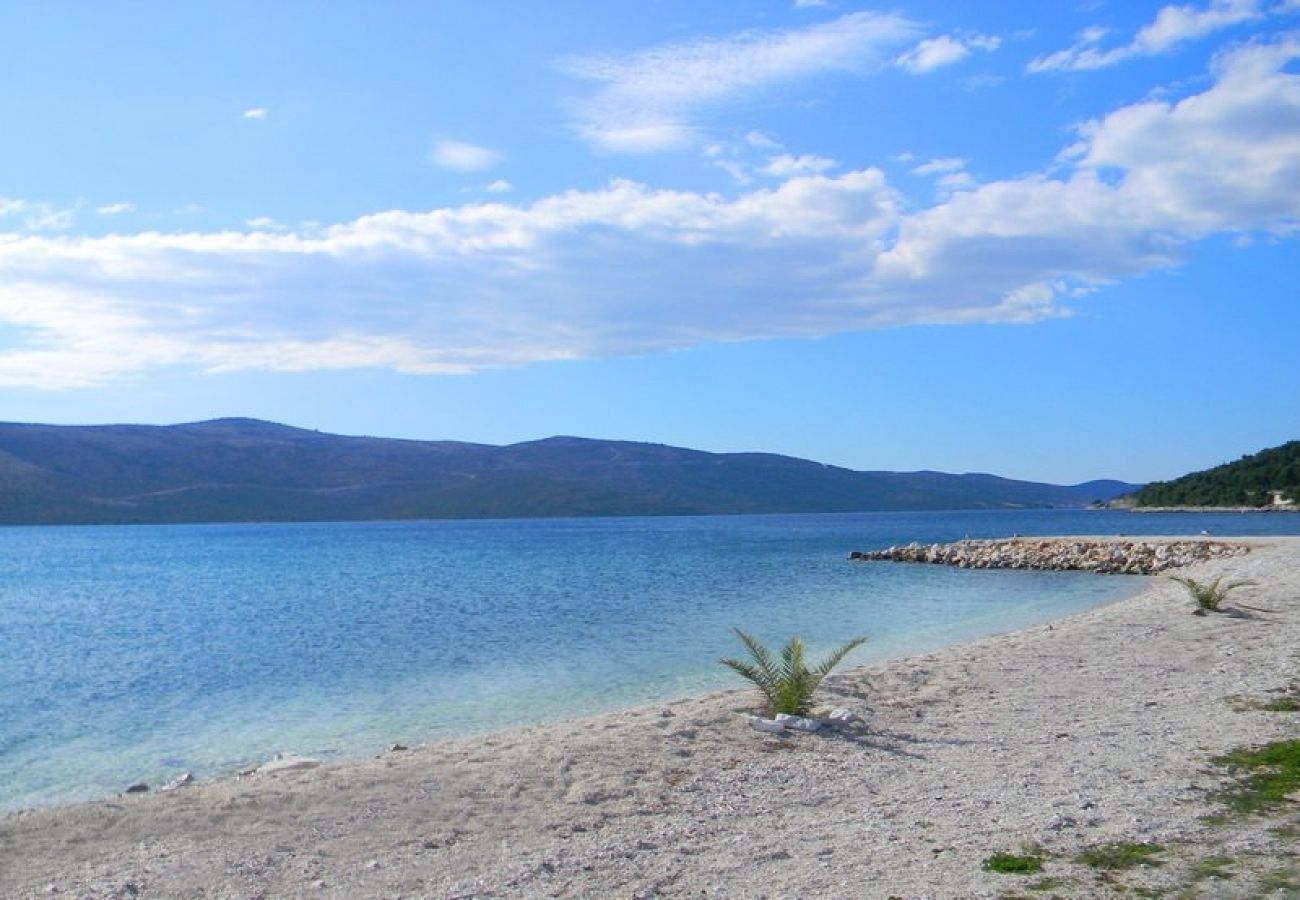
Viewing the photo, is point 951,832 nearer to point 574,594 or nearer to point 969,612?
point 969,612

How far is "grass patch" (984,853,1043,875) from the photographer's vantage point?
6.03 metres

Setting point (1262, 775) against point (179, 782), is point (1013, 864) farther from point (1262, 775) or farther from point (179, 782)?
Result: point (179, 782)

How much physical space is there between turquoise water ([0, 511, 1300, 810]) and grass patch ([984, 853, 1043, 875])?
25.8 feet

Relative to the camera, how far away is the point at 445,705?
15.2m

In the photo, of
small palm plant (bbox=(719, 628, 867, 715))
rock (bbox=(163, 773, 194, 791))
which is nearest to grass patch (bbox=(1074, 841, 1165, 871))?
small palm plant (bbox=(719, 628, 867, 715))

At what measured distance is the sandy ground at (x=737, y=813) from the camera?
630cm

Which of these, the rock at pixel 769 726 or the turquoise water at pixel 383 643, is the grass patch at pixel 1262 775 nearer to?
the rock at pixel 769 726

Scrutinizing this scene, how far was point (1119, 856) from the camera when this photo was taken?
244 inches

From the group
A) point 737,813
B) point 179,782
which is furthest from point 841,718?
point 179,782

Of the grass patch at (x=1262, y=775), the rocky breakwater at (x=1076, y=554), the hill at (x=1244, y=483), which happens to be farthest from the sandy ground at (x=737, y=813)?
the hill at (x=1244, y=483)

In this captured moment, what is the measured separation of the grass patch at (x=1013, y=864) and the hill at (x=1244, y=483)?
129410 mm

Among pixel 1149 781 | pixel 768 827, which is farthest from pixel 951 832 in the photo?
pixel 1149 781

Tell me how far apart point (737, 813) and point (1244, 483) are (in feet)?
451

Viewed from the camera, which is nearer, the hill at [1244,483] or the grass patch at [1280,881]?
the grass patch at [1280,881]
